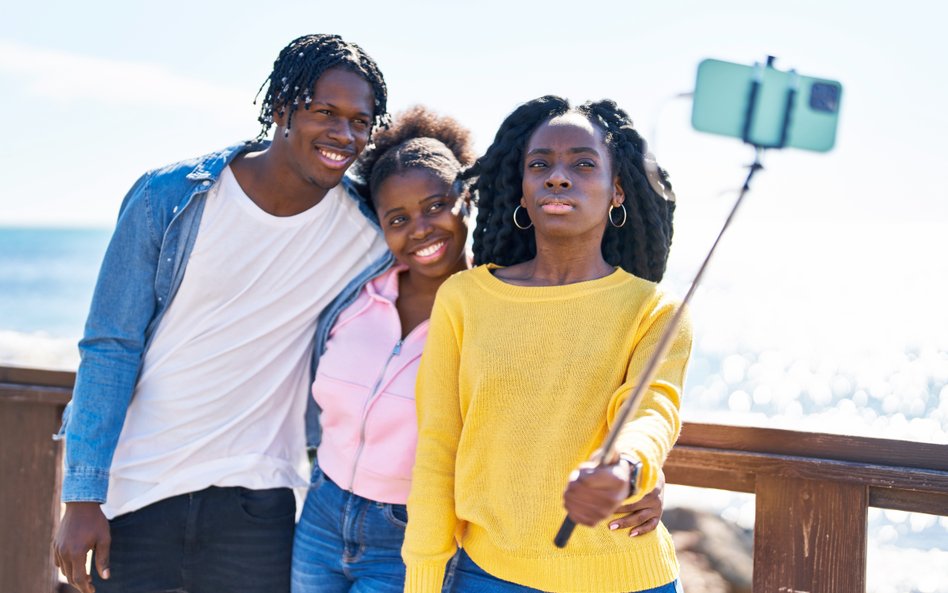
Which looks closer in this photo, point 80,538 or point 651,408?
point 651,408

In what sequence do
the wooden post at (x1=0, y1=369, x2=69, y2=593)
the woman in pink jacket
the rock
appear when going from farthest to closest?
the rock → the wooden post at (x1=0, y1=369, x2=69, y2=593) → the woman in pink jacket

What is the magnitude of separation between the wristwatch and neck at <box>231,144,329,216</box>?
145 centimetres

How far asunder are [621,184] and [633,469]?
0.94m

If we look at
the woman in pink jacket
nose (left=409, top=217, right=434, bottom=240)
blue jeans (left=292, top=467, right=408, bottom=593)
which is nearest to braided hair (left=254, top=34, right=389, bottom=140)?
the woman in pink jacket

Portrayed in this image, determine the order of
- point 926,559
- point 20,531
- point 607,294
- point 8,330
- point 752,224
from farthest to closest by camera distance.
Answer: point 752,224 < point 8,330 < point 926,559 < point 20,531 < point 607,294

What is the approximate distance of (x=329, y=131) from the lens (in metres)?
2.66

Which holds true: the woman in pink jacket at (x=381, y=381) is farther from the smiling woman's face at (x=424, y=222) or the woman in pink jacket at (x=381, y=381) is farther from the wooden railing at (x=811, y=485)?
the wooden railing at (x=811, y=485)

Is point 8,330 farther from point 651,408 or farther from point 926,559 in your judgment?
point 651,408

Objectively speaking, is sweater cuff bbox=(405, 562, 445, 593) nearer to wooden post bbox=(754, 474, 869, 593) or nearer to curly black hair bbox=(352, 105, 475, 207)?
wooden post bbox=(754, 474, 869, 593)

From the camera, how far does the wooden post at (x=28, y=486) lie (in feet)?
10.4

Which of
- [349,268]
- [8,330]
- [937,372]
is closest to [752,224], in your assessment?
[937,372]

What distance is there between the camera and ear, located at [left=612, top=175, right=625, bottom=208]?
7.70 feet

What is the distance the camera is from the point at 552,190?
219 cm

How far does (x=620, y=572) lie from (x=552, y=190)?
2.91 ft
